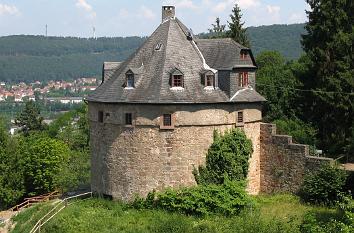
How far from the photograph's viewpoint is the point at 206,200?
29.5 meters

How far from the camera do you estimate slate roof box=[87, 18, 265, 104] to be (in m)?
31.0

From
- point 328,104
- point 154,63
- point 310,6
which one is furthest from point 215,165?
point 310,6

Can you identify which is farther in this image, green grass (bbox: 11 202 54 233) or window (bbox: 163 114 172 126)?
green grass (bbox: 11 202 54 233)

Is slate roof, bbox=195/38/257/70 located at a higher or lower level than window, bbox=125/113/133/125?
higher

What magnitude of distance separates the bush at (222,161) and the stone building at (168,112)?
40 centimetres

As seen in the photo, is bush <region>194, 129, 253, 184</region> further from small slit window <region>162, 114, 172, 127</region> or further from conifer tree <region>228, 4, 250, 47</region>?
A: conifer tree <region>228, 4, 250, 47</region>

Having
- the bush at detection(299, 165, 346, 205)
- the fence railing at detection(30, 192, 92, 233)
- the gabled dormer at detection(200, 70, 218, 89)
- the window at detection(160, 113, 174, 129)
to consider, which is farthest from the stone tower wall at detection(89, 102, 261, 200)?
the bush at detection(299, 165, 346, 205)

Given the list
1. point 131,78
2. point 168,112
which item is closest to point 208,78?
point 168,112

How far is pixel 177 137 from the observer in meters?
31.0

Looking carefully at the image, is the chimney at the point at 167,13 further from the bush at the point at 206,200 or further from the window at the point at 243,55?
the bush at the point at 206,200

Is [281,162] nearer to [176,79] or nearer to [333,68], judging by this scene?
[176,79]

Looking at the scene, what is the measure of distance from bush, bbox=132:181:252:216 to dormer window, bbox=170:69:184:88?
580cm

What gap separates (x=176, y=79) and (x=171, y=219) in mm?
7833

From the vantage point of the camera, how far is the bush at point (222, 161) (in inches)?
1231
